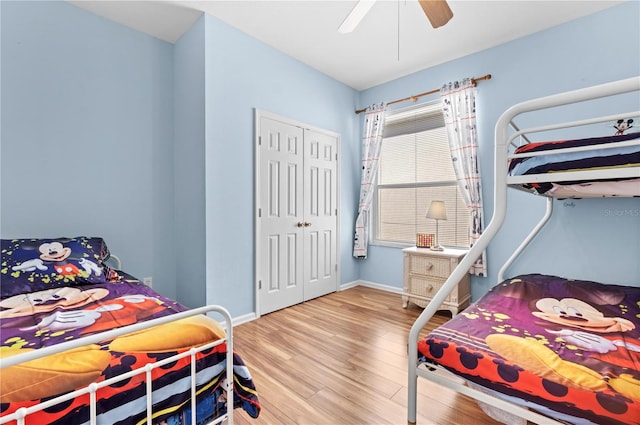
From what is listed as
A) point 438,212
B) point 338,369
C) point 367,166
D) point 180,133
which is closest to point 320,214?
point 367,166

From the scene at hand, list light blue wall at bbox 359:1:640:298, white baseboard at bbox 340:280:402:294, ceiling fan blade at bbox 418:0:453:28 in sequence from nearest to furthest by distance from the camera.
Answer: ceiling fan blade at bbox 418:0:453:28 < light blue wall at bbox 359:1:640:298 < white baseboard at bbox 340:280:402:294

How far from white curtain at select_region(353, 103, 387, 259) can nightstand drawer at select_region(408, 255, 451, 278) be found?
86cm

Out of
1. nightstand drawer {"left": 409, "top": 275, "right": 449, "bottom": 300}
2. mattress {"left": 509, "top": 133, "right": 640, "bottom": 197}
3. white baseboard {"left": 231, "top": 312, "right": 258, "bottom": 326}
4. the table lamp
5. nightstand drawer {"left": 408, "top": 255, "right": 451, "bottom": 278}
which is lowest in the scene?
white baseboard {"left": 231, "top": 312, "right": 258, "bottom": 326}

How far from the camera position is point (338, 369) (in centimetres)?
192

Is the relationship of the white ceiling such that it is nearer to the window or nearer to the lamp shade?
the window

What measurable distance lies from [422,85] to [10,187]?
3.94 m

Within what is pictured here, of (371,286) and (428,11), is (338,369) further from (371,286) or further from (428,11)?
(428,11)

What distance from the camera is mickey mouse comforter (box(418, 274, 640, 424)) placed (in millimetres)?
938

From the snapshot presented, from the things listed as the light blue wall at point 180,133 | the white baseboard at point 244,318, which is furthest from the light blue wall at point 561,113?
the white baseboard at point 244,318

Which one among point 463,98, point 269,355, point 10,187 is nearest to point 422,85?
point 463,98

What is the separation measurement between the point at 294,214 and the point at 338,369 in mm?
1712

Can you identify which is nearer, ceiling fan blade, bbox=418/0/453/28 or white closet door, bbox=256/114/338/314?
ceiling fan blade, bbox=418/0/453/28

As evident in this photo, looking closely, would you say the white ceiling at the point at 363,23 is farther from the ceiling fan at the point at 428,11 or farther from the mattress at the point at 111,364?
the mattress at the point at 111,364

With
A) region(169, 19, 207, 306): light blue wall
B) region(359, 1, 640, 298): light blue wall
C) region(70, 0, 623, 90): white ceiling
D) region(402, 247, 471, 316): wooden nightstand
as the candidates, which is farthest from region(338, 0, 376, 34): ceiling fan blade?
region(402, 247, 471, 316): wooden nightstand
